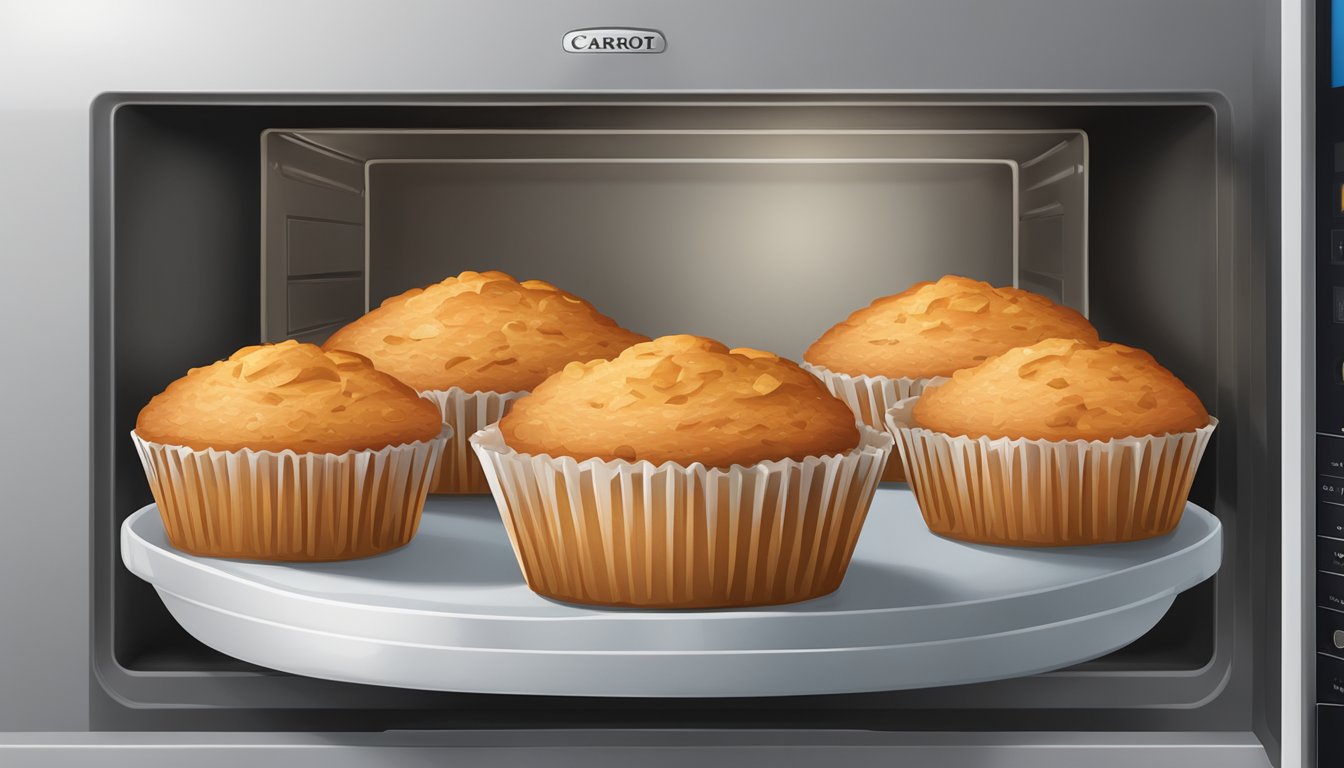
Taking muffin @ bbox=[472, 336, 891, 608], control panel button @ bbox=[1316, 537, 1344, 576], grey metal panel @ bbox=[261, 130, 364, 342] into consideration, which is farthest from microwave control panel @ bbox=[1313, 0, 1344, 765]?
grey metal panel @ bbox=[261, 130, 364, 342]

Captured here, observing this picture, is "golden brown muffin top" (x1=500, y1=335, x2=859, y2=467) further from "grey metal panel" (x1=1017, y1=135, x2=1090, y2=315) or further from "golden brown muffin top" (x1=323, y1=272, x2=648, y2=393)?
"grey metal panel" (x1=1017, y1=135, x2=1090, y2=315)

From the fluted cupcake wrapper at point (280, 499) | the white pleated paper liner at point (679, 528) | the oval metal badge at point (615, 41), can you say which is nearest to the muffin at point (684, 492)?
the white pleated paper liner at point (679, 528)

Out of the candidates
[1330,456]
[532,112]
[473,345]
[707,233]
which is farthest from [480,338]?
[1330,456]

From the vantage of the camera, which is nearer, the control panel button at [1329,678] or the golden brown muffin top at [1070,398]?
the control panel button at [1329,678]

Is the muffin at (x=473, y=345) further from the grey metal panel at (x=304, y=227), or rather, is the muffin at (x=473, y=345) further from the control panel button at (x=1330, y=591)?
the control panel button at (x=1330, y=591)

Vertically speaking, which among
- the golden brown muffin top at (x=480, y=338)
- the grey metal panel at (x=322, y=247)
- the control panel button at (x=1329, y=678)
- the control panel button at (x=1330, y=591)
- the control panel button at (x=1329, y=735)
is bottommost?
the control panel button at (x=1329, y=735)

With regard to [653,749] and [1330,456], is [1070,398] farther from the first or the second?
[653,749]

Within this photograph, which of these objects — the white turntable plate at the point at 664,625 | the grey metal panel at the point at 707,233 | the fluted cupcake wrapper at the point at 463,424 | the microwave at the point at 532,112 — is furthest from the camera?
the grey metal panel at the point at 707,233
